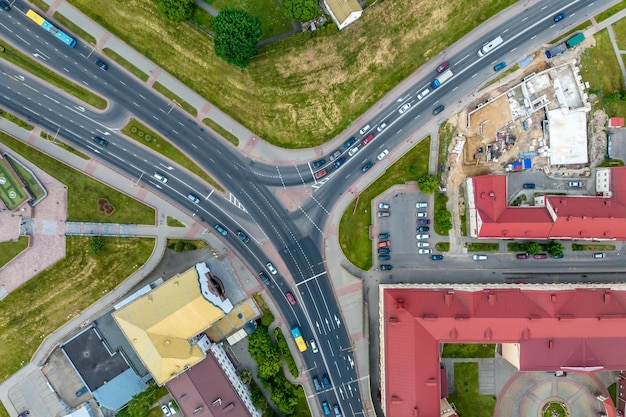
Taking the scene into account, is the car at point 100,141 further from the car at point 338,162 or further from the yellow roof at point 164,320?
the car at point 338,162

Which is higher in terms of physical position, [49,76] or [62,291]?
[49,76]

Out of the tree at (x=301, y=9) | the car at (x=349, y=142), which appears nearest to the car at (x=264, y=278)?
the car at (x=349, y=142)

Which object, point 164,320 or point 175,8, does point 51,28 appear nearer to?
point 175,8

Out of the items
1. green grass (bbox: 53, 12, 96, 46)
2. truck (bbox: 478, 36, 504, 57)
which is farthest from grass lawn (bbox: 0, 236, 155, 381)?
truck (bbox: 478, 36, 504, 57)

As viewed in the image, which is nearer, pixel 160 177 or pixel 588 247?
pixel 160 177

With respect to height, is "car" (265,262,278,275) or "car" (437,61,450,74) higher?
"car" (437,61,450,74)

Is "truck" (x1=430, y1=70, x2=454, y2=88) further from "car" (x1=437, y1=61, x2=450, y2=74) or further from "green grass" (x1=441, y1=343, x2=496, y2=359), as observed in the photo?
"green grass" (x1=441, y1=343, x2=496, y2=359)

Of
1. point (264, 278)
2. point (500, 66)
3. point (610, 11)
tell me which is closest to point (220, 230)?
point (264, 278)
